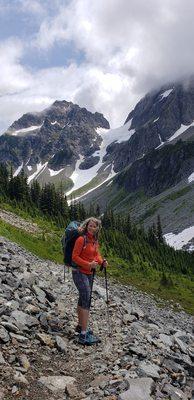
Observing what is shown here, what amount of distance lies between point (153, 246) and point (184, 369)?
106936 millimetres

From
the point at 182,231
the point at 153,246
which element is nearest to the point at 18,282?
the point at 153,246

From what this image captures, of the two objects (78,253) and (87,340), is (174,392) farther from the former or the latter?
(78,253)

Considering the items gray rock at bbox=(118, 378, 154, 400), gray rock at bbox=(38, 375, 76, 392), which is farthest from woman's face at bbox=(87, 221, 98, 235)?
gray rock at bbox=(118, 378, 154, 400)

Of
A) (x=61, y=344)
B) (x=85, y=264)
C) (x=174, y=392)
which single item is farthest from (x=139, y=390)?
(x=85, y=264)

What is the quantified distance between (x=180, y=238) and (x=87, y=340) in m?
149

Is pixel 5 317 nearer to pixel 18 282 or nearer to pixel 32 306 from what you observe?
pixel 32 306

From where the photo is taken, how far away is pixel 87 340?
537 inches

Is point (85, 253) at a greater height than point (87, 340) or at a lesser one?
greater

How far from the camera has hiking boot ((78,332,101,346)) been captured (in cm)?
1358

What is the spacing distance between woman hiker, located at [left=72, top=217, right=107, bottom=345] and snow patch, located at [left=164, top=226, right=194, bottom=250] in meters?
136

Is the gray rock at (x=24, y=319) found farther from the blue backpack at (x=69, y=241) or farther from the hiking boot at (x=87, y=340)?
the blue backpack at (x=69, y=241)

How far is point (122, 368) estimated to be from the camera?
12.2 metres

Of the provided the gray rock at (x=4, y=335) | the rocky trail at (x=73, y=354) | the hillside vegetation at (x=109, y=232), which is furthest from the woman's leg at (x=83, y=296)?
the hillside vegetation at (x=109, y=232)

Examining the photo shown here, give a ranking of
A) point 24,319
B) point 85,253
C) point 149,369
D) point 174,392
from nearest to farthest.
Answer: point 174,392, point 149,369, point 24,319, point 85,253
